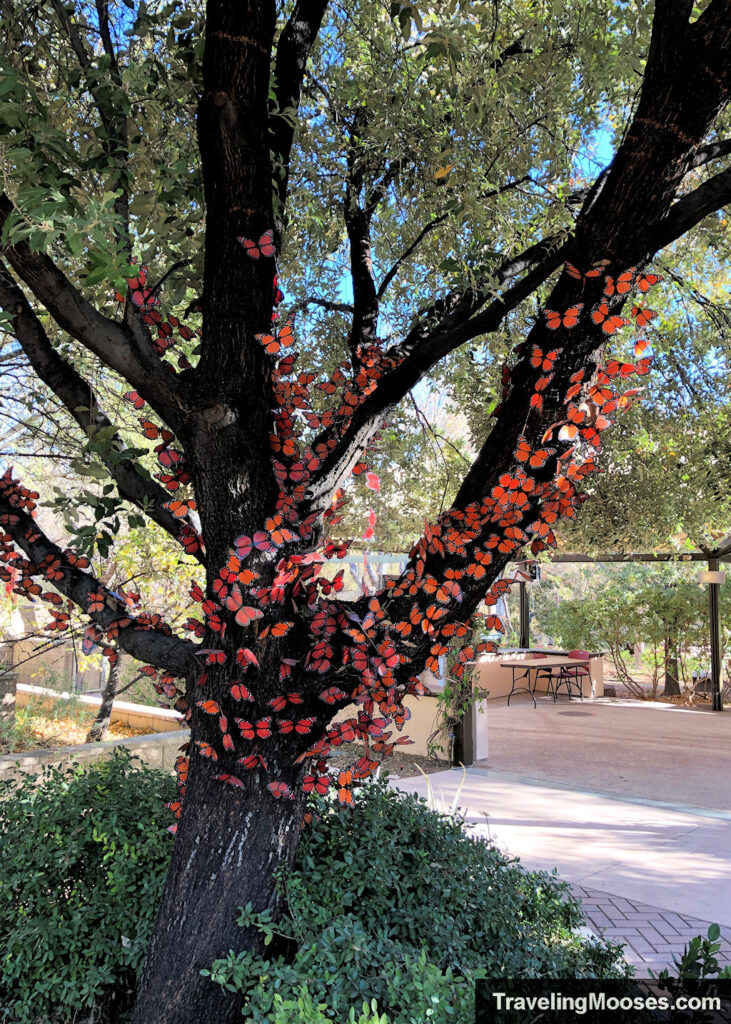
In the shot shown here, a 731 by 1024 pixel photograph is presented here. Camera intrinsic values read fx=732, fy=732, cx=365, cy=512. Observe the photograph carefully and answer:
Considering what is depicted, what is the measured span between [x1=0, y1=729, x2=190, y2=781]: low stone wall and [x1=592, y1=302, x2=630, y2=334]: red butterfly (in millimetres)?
3423

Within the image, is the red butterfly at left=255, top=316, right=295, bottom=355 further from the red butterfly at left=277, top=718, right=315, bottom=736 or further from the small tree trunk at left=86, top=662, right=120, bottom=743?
the small tree trunk at left=86, top=662, right=120, bottom=743

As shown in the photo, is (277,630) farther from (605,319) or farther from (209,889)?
(605,319)

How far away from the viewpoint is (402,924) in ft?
7.68

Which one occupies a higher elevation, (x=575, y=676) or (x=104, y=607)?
(x=104, y=607)

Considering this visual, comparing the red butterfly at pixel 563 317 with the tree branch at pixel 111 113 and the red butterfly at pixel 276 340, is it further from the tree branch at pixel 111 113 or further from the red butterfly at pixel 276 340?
the tree branch at pixel 111 113

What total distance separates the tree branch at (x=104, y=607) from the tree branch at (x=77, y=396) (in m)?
0.33

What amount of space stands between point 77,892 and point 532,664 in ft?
36.5

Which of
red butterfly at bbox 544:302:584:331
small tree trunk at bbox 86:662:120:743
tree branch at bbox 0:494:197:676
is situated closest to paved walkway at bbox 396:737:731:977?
tree branch at bbox 0:494:197:676

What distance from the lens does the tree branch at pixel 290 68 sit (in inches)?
110

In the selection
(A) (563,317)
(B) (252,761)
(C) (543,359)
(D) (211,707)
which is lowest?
(B) (252,761)

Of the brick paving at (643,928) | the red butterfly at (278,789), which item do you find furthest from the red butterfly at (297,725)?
the brick paving at (643,928)

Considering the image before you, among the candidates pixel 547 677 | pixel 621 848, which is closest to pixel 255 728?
pixel 621 848

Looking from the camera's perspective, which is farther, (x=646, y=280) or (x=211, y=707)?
(x=211, y=707)

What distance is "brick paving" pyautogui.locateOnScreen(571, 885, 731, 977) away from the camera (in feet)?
10.9
